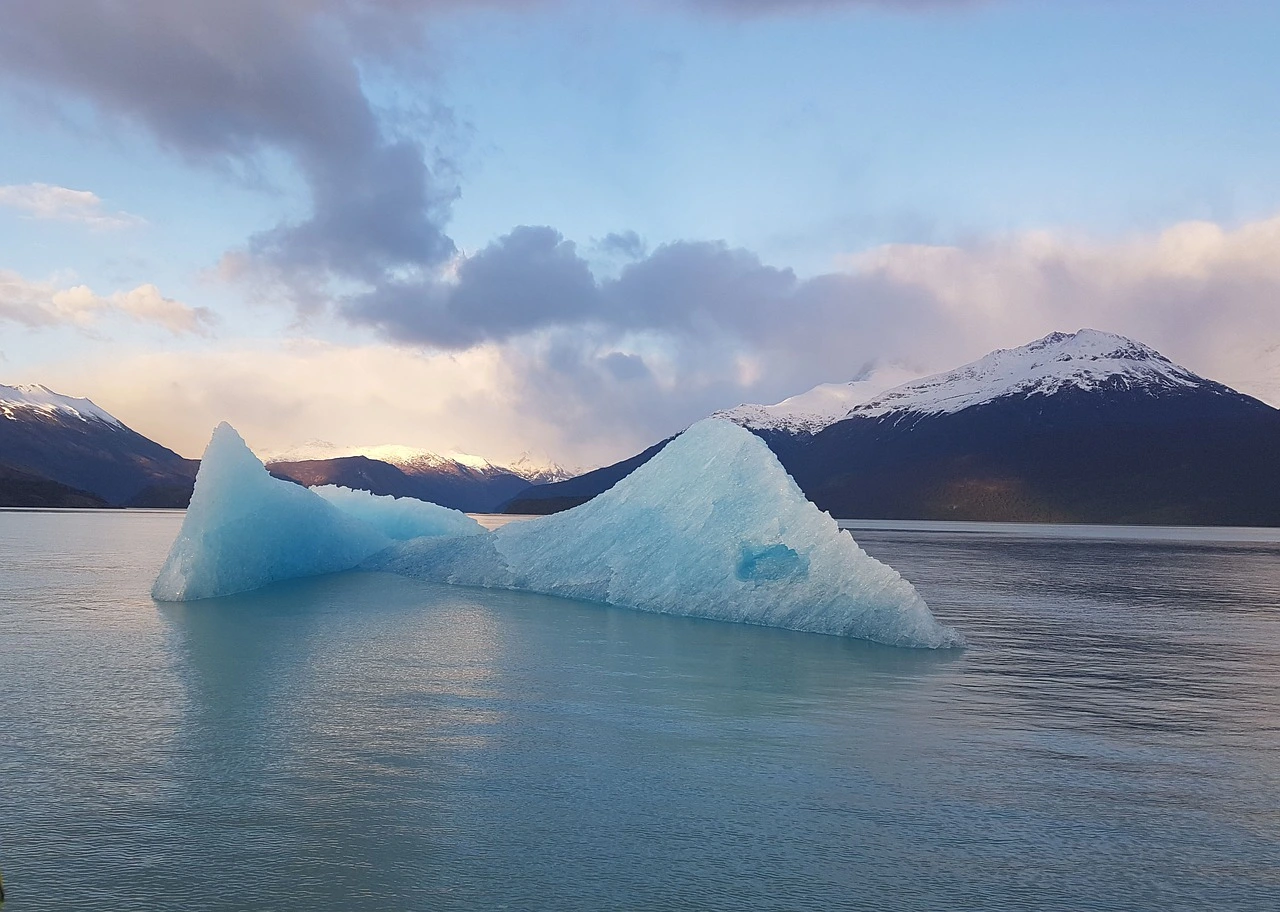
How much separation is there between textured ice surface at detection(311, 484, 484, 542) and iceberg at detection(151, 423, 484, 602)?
3012 millimetres

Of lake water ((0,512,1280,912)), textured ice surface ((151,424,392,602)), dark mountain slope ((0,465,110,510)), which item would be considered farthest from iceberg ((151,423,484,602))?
dark mountain slope ((0,465,110,510))

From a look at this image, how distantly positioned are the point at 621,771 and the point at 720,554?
11.0 meters

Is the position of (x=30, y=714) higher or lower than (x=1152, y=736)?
lower

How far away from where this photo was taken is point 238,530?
21.4 metres

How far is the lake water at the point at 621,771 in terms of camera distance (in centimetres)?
532

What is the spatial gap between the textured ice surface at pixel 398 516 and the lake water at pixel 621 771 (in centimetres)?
1590

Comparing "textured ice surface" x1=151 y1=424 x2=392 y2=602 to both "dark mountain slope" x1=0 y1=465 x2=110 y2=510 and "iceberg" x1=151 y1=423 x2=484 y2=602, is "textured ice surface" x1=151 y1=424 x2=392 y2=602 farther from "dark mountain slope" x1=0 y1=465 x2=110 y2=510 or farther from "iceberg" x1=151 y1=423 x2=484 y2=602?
"dark mountain slope" x1=0 y1=465 x2=110 y2=510

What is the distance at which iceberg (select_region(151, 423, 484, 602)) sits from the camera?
20.0 m

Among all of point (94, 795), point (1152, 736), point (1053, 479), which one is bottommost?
point (94, 795)

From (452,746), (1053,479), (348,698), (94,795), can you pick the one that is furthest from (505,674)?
(1053,479)

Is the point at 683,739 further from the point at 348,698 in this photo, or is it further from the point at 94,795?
the point at 94,795

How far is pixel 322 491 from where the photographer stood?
3269cm

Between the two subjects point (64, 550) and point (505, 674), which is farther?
point (64, 550)

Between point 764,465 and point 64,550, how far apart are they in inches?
1243
